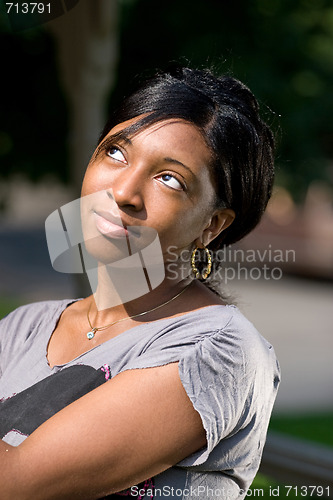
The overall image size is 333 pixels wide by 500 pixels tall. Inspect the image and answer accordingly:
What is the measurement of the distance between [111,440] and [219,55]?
11.3 feet

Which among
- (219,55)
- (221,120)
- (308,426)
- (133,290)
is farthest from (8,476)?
(308,426)

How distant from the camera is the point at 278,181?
16.4ft

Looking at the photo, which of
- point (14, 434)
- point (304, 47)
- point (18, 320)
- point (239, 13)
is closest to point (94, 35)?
point (239, 13)

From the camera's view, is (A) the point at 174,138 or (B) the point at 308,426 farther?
(B) the point at 308,426

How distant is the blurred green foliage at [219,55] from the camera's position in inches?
180

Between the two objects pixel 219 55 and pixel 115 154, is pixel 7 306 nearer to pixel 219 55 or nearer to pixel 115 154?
pixel 219 55

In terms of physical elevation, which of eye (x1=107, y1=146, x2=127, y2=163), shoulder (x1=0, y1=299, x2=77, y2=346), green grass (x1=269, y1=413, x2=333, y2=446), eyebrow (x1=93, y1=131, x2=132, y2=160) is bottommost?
green grass (x1=269, y1=413, x2=333, y2=446)

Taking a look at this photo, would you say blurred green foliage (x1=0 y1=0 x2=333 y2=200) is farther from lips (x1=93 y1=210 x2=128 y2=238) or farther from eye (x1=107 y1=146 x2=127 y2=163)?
lips (x1=93 y1=210 x2=128 y2=238)

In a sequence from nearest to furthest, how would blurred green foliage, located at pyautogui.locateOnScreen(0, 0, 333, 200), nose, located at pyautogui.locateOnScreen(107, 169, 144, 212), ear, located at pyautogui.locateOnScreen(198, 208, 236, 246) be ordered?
nose, located at pyautogui.locateOnScreen(107, 169, 144, 212)
ear, located at pyautogui.locateOnScreen(198, 208, 236, 246)
blurred green foliage, located at pyautogui.locateOnScreen(0, 0, 333, 200)

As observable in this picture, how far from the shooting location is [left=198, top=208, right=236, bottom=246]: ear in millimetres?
Result: 1751

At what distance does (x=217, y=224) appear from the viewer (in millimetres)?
1778

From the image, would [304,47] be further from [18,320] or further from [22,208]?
[22,208]

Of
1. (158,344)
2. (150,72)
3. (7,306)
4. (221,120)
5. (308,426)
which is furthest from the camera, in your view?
(7,306)

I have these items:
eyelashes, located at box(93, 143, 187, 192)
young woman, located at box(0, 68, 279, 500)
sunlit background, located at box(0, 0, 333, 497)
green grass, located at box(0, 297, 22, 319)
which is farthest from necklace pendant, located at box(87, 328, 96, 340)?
green grass, located at box(0, 297, 22, 319)
